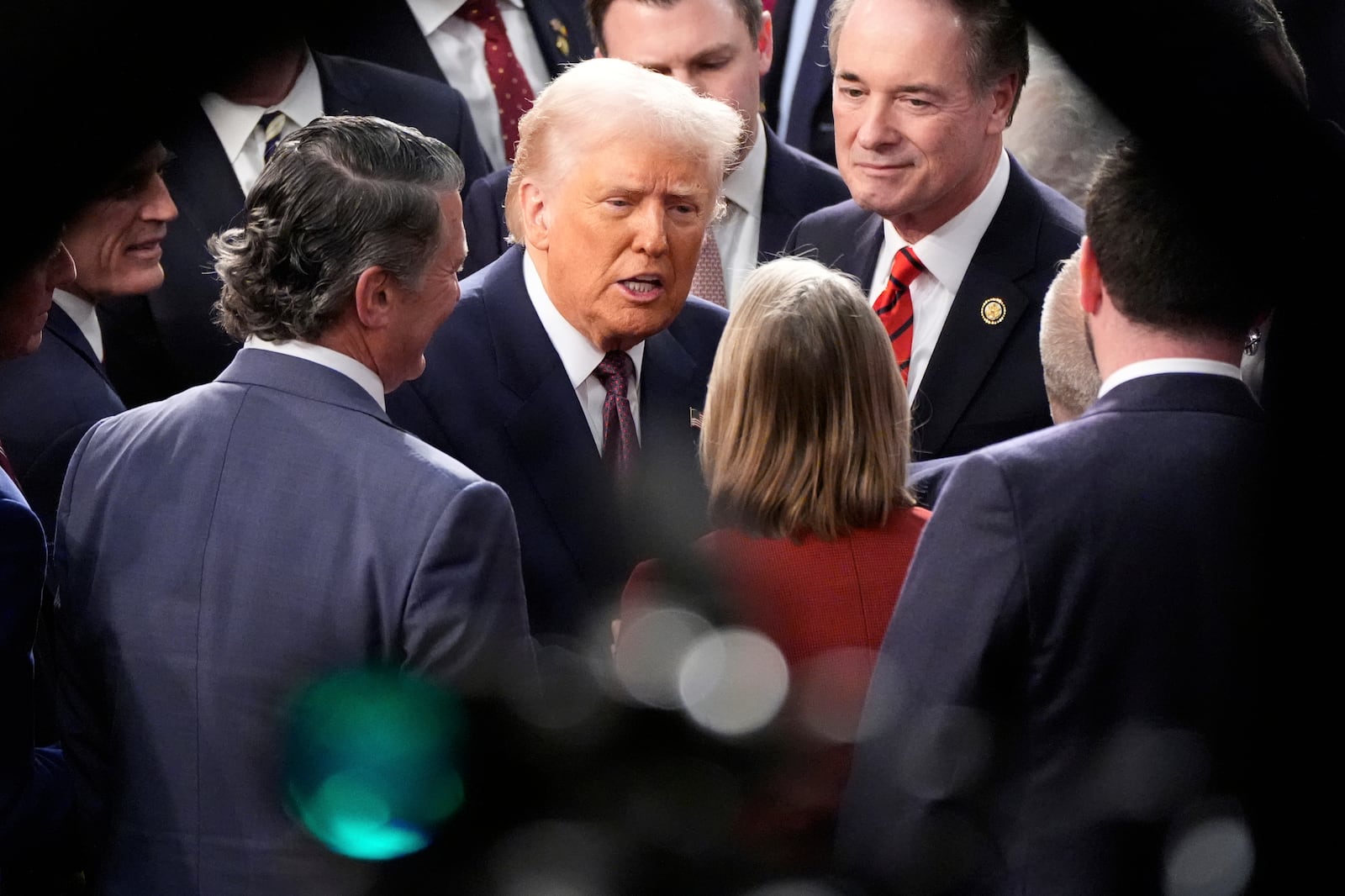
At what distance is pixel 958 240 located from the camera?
269cm

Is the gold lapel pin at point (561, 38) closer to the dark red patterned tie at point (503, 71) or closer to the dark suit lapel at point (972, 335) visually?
the dark red patterned tie at point (503, 71)

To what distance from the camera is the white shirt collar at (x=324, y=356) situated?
178cm

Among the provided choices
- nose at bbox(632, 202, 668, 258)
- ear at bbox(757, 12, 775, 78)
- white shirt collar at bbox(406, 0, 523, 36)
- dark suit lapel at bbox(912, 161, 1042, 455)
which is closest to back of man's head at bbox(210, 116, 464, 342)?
nose at bbox(632, 202, 668, 258)

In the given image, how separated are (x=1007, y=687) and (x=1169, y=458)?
0.31 m

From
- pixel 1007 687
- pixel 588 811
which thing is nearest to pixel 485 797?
pixel 588 811

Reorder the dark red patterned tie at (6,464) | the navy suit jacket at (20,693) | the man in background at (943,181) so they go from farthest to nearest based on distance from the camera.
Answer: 1. the man in background at (943,181)
2. the dark red patterned tie at (6,464)
3. the navy suit jacket at (20,693)

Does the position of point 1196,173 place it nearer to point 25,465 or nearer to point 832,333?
point 832,333

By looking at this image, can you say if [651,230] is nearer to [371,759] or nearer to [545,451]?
[545,451]

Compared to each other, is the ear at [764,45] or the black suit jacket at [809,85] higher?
the ear at [764,45]

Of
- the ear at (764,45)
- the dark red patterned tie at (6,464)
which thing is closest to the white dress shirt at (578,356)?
the dark red patterned tie at (6,464)

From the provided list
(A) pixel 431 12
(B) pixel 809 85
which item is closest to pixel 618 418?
(A) pixel 431 12

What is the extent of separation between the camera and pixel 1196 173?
2.27 ft

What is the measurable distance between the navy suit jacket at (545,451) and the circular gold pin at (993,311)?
0.61m

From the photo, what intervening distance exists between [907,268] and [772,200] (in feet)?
2.12
